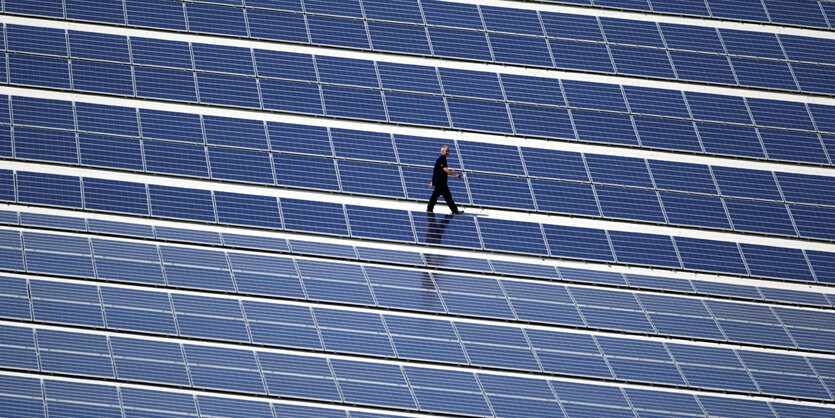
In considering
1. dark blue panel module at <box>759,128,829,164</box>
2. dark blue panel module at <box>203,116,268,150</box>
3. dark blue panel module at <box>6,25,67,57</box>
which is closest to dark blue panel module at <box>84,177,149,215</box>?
dark blue panel module at <box>203,116,268,150</box>

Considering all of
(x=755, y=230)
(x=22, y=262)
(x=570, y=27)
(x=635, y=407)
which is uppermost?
(x=570, y=27)

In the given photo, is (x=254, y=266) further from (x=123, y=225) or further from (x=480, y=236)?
(x=480, y=236)

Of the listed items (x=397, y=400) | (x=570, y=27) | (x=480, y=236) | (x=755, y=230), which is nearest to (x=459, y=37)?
(x=570, y=27)

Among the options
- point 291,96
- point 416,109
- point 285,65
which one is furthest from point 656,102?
point 285,65

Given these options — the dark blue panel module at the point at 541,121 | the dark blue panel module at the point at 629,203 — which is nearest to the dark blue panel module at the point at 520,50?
the dark blue panel module at the point at 541,121

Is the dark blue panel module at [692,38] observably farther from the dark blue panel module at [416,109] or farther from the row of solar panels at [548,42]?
the dark blue panel module at [416,109]

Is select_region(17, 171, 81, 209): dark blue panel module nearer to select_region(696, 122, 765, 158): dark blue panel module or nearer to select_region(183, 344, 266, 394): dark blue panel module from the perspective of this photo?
select_region(183, 344, 266, 394): dark blue panel module
